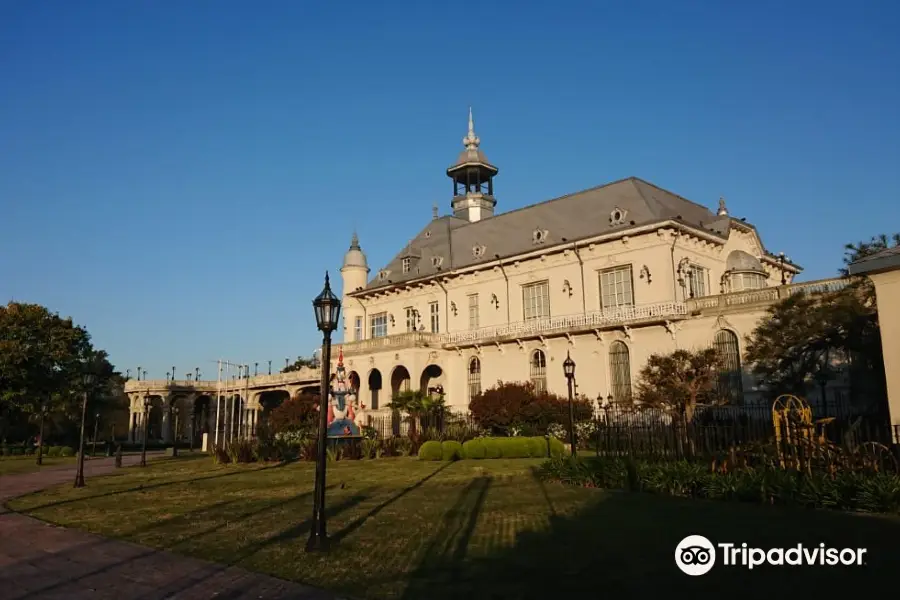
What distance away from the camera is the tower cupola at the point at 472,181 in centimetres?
5447

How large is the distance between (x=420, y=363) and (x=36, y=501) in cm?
2901

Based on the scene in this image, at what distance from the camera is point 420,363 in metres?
44.6

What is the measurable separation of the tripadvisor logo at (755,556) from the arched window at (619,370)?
2774cm

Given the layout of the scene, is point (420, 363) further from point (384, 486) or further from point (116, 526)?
point (116, 526)

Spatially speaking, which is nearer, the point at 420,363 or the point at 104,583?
the point at 104,583

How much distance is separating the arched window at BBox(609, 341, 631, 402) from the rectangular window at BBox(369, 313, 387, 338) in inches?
802

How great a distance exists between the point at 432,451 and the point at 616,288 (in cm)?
1623

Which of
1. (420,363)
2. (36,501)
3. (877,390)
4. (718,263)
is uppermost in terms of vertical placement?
(718,263)

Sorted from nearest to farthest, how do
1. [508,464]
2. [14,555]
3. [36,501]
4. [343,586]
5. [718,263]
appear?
[343,586], [14,555], [36,501], [508,464], [718,263]

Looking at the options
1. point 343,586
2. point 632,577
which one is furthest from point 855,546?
Result: point 343,586

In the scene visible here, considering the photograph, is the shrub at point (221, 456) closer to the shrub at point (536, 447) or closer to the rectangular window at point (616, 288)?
the shrub at point (536, 447)

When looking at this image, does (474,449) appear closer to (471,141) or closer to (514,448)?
(514,448)

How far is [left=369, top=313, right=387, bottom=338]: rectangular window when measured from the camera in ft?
172

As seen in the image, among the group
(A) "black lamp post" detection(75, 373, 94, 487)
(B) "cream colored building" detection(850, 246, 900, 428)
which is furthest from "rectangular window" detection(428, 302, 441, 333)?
(B) "cream colored building" detection(850, 246, 900, 428)
